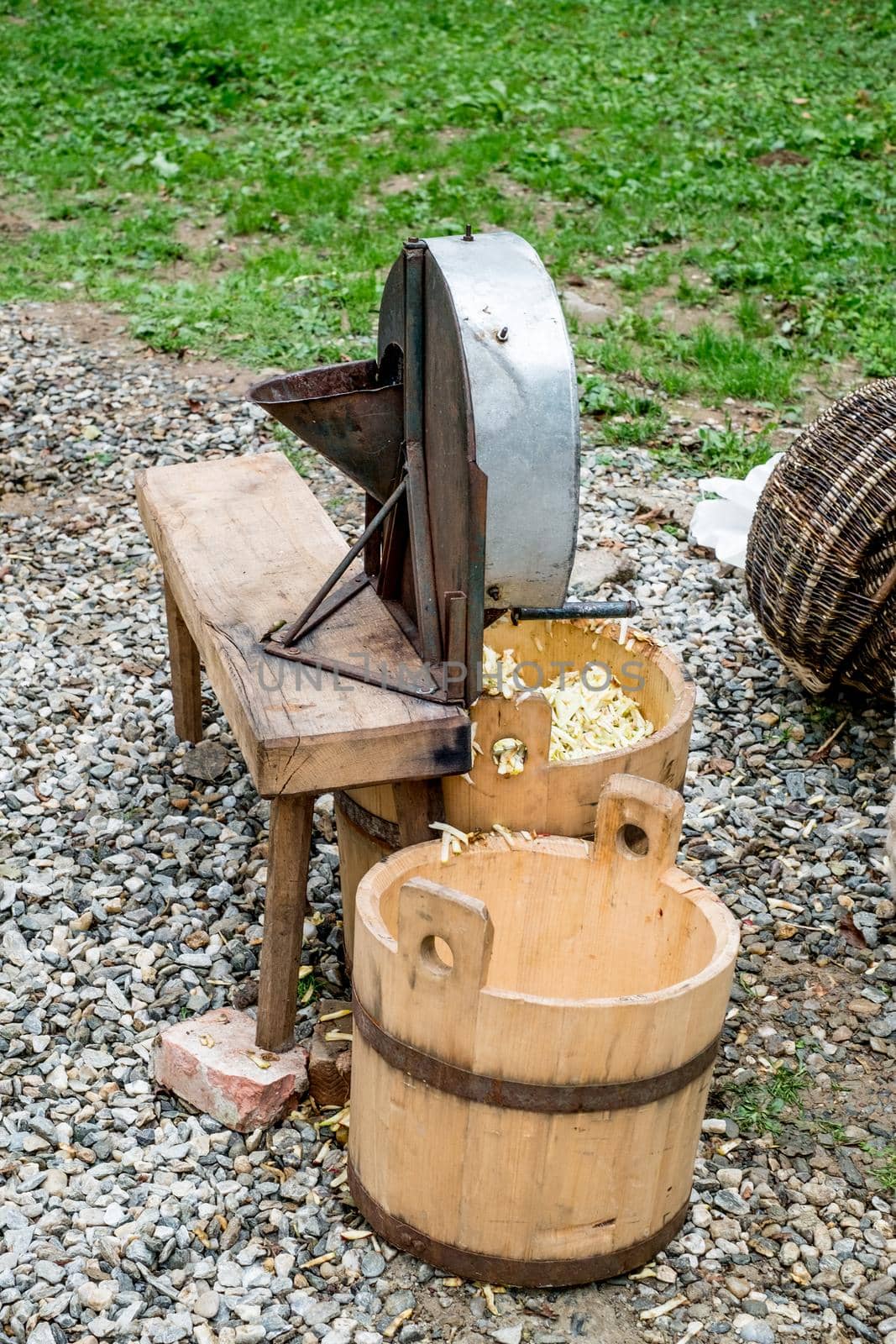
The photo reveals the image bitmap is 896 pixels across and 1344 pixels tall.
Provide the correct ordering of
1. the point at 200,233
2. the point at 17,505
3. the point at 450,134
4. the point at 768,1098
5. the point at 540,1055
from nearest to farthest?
1. the point at 540,1055
2. the point at 768,1098
3. the point at 17,505
4. the point at 200,233
5. the point at 450,134

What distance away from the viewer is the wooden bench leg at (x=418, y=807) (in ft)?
10.5

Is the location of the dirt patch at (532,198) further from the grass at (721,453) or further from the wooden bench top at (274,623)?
the wooden bench top at (274,623)

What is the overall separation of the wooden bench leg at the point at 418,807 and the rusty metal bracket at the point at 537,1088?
62 centimetres

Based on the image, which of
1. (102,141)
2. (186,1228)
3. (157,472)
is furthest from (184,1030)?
(102,141)

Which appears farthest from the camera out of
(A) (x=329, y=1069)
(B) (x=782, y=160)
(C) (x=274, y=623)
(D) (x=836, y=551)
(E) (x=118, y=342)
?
(B) (x=782, y=160)

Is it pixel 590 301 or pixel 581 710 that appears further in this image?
pixel 590 301

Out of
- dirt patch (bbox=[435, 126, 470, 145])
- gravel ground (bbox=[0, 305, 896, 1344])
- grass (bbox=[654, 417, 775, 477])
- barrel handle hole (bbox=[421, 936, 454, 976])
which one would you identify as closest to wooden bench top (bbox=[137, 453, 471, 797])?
barrel handle hole (bbox=[421, 936, 454, 976])

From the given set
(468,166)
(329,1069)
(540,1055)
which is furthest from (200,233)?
(540,1055)

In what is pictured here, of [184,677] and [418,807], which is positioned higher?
[418,807]

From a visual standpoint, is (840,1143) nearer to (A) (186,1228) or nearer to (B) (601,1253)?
(B) (601,1253)

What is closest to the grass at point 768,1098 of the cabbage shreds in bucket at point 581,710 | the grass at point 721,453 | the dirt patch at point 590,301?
the cabbage shreds in bucket at point 581,710

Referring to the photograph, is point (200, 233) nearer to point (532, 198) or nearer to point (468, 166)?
point (468, 166)

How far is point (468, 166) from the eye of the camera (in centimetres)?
1022

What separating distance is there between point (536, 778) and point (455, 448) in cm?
76
